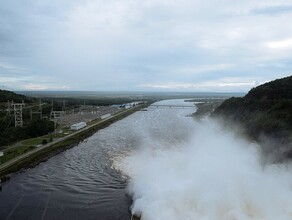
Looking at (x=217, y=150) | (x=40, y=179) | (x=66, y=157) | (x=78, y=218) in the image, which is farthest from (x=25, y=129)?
(x=78, y=218)

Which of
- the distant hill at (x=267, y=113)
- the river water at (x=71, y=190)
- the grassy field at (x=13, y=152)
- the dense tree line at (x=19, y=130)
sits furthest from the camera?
the dense tree line at (x=19, y=130)

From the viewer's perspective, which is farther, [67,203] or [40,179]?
[40,179]

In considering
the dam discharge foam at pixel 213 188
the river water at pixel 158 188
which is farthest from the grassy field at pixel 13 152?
the dam discharge foam at pixel 213 188

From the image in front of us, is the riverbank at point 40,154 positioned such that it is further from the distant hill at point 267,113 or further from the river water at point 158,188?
the distant hill at point 267,113

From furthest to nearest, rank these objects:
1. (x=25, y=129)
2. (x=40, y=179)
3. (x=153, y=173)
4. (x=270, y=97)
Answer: (x=270, y=97), (x=25, y=129), (x=40, y=179), (x=153, y=173)

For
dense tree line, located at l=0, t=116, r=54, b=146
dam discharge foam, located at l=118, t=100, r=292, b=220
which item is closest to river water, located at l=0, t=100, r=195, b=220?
dam discharge foam, located at l=118, t=100, r=292, b=220

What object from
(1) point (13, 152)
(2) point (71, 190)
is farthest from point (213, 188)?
(1) point (13, 152)

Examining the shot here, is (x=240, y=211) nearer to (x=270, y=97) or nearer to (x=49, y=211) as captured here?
(x=49, y=211)

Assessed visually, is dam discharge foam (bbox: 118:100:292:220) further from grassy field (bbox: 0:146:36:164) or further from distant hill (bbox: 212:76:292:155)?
grassy field (bbox: 0:146:36:164)
